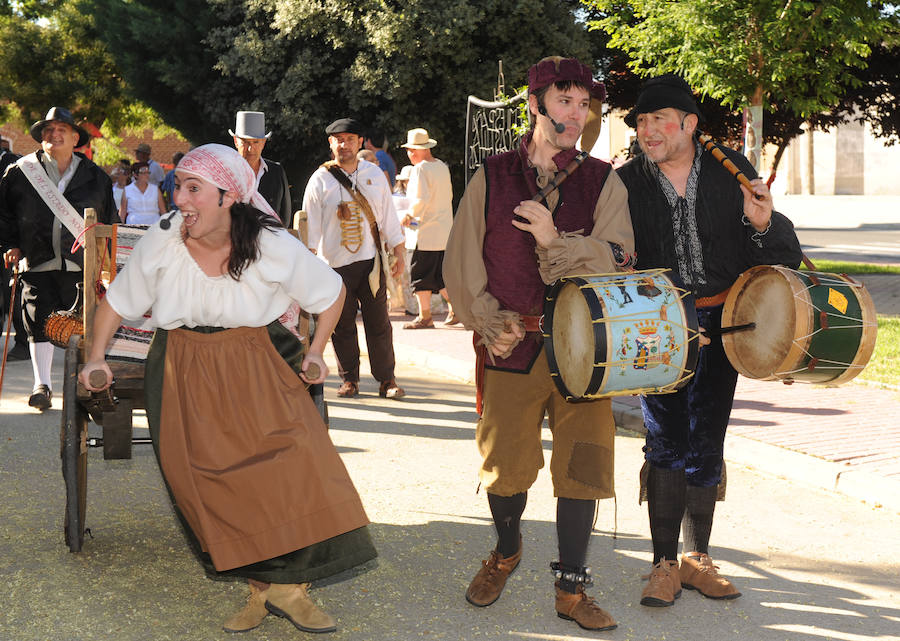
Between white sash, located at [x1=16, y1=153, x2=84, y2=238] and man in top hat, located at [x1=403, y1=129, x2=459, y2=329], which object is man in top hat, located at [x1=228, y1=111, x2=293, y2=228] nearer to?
white sash, located at [x1=16, y1=153, x2=84, y2=238]

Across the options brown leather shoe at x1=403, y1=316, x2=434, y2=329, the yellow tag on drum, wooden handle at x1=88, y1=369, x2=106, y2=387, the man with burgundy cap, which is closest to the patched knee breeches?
the man with burgundy cap

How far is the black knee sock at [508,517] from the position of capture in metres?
4.52

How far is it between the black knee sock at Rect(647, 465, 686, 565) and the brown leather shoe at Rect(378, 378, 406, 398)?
15.3 feet

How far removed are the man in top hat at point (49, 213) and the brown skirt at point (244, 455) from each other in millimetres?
4290

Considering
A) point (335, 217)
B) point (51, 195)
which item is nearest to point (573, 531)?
point (51, 195)

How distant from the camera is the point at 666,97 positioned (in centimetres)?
440

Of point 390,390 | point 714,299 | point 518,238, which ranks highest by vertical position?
point 518,238

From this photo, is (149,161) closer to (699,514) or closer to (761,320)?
(699,514)

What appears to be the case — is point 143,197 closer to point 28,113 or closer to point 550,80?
point 550,80

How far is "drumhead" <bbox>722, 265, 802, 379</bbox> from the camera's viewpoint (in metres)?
4.22

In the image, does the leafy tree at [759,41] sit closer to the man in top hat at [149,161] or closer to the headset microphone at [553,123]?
the man in top hat at [149,161]

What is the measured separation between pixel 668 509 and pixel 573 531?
0.48 meters

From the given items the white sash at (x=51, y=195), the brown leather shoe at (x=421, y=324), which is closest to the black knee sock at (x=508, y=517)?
the white sash at (x=51, y=195)

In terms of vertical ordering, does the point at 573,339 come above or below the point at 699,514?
above
